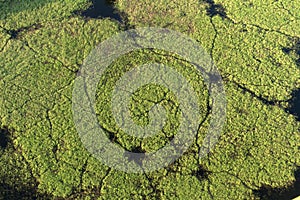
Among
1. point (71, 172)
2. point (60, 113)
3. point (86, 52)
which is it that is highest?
point (86, 52)

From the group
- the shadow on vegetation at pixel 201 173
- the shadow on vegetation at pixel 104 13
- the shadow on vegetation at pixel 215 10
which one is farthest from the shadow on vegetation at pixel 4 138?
the shadow on vegetation at pixel 215 10

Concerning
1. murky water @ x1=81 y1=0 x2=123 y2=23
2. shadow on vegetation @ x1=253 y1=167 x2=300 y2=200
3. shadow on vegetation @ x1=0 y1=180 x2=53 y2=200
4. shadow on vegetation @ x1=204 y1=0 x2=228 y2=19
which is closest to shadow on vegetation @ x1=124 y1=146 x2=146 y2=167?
shadow on vegetation @ x1=0 y1=180 x2=53 y2=200

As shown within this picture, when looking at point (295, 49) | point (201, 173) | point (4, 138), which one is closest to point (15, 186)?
point (4, 138)


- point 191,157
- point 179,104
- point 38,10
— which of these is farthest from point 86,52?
point 191,157

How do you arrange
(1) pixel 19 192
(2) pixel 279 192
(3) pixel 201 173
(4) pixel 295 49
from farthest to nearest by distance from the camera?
(4) pixel 295 49, (3) pixel 201 173, (2) pixel 279 192, (1) pixel 19 192

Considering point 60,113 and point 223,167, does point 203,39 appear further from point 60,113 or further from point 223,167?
point 60,113

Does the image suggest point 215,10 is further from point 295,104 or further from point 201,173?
point 201,173

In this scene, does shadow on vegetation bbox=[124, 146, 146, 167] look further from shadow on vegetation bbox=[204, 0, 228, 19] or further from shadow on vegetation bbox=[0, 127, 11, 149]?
shadow on vegetation bbox=[204, 0, 228, 19]
